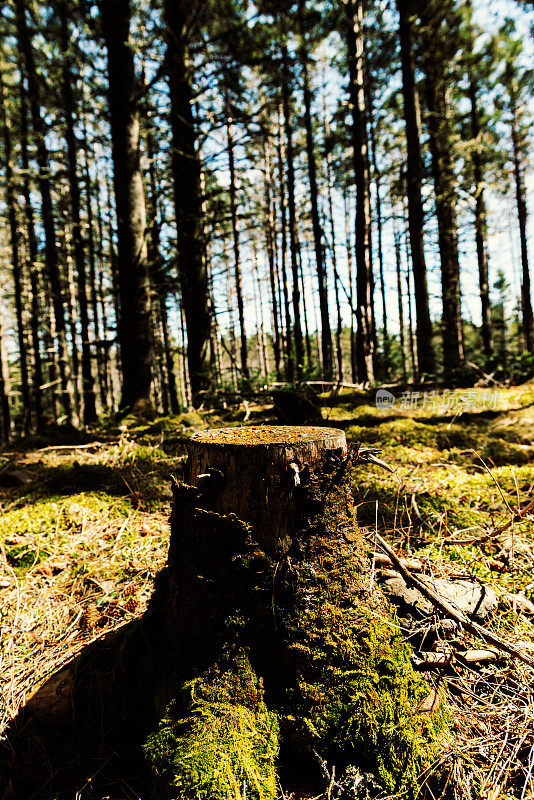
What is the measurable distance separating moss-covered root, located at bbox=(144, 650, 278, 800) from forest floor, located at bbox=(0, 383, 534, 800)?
0.55m

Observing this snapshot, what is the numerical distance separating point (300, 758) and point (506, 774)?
0.58m

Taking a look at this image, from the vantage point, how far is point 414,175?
26.5 ft

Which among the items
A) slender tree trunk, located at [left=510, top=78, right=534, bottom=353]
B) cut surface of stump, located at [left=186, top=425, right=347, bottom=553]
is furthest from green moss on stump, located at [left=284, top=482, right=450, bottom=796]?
slender tree trunk, located at [left=510, top=78, right=534, bottom=353]

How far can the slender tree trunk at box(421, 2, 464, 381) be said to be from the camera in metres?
8.19

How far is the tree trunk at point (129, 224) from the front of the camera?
5336mm

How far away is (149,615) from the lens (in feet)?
4.86

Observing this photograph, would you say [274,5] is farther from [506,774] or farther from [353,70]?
[506,774]

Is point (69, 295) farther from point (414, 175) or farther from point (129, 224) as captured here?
point (414, 175)

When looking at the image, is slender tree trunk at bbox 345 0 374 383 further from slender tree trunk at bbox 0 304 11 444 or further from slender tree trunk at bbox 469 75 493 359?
slender tree trunk at bbox 0 304 11 444

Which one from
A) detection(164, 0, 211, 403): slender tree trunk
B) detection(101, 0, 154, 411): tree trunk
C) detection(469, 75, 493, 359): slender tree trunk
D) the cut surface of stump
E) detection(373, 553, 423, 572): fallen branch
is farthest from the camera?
detection(469, 75, 493, 359): slender tree trunk

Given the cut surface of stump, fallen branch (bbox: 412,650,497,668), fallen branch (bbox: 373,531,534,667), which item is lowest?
fallen branch (bbox: 412,650,497,668)

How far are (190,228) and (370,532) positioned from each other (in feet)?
19.2

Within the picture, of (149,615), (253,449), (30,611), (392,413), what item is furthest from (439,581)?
(392,413)

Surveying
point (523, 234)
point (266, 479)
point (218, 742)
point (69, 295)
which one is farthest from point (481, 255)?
point (218, 742)
